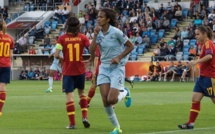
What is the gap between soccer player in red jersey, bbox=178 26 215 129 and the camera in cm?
1488

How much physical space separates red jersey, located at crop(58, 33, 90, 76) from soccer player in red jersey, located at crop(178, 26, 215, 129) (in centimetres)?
249

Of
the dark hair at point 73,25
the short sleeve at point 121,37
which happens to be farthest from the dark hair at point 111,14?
the dark hair at point 73,25

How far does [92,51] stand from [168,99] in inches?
481

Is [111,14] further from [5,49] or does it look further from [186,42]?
[186,42]

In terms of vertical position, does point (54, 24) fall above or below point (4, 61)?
below

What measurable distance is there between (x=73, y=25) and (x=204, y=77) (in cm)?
298

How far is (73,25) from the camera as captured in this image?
15.3m

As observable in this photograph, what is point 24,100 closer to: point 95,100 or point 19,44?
point 95,100

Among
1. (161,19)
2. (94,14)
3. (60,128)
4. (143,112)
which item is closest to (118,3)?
(94,14)

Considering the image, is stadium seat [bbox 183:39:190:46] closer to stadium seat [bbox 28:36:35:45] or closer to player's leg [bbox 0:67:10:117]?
stadium seat [bbox 28:36:35:45]

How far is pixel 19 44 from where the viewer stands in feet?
187

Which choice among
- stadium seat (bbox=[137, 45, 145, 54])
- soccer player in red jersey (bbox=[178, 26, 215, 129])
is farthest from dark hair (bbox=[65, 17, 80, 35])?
stadium seat (bbox=[137, 45, 145, 54])

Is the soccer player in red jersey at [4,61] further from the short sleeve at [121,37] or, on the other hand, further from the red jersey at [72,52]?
the short sleeve at [121,37]

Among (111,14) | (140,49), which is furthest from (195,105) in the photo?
(140,49)
